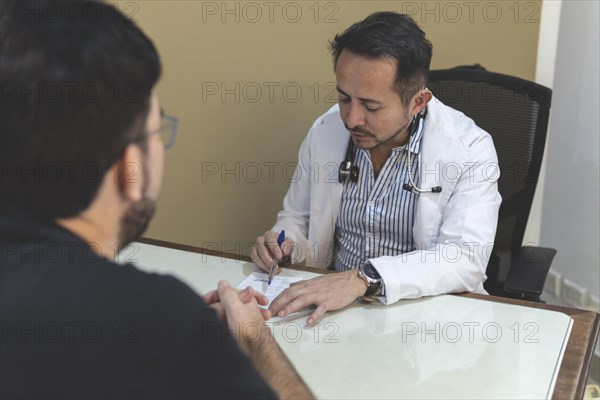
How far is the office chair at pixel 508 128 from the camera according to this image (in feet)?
6.42

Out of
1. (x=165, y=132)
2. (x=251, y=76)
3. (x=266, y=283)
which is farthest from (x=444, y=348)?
(x=251, y=76)

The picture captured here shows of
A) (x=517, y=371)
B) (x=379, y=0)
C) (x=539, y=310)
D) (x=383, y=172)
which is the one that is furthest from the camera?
(x=379, y=0)

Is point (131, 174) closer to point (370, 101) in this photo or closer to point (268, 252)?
point (268, 252)

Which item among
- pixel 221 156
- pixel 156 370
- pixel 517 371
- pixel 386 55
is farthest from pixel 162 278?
pixel 221 156

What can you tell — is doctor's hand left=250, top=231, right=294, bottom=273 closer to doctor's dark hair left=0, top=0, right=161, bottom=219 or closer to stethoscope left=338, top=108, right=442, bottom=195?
stethoscope left=338, top=108, right=442, bottom=195

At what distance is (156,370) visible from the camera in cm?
80

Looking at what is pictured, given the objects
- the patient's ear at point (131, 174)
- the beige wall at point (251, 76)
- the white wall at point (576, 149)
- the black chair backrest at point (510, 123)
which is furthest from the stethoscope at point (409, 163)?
the patient's ear at point (131, 174)

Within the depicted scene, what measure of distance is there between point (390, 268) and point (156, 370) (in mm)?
854

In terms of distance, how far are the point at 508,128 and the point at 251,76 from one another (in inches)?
34.6

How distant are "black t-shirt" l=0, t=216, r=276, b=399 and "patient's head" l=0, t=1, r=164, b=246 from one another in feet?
0.17

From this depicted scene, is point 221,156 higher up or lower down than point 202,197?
higher up

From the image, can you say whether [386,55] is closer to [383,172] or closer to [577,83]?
[383,172]

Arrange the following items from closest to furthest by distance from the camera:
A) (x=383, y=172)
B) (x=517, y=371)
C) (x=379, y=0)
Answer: (x=517, y=371)
(x=383, y=172)
(x=379, y=0)

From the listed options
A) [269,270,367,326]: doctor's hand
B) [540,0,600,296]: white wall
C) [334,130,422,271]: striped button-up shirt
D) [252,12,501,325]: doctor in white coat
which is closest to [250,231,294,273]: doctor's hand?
[252,12,501,325]: doctor in white coat
